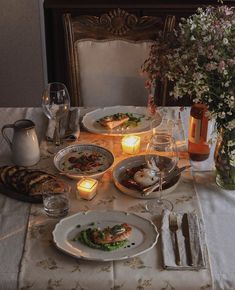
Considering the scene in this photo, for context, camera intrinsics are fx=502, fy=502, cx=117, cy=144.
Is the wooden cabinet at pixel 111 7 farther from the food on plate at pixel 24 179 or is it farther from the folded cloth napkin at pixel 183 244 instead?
the folded cloth napkin at pixel 183 244

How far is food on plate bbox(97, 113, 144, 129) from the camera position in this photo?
1.66m

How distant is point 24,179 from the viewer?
1331 millimetres

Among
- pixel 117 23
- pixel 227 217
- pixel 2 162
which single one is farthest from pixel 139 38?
pixel 227 217

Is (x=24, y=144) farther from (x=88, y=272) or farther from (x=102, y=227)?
(x=88, y=272)

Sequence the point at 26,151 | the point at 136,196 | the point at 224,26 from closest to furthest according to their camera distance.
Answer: the point at 224,26
the point at 136,196
the point at 26,151

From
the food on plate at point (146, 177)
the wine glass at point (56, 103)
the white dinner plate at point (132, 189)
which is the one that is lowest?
the white dinner plate at point (132, 189)

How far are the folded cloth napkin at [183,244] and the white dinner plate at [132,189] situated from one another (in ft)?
0.29

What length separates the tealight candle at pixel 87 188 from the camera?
1299 mm

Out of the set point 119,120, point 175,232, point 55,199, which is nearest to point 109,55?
point 119,120

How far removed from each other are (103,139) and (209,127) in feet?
1.18

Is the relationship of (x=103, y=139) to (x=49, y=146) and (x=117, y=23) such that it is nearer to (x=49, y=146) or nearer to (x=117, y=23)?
(x=49, y=146)

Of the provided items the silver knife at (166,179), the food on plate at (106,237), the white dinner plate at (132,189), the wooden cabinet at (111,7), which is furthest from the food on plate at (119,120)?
the wooden cabinet at (111,7)

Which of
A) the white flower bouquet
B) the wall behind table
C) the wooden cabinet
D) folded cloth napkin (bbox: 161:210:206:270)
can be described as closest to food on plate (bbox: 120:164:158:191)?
folded cloth napkin (bbox: 161:210:206:270)

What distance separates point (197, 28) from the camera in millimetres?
1213
